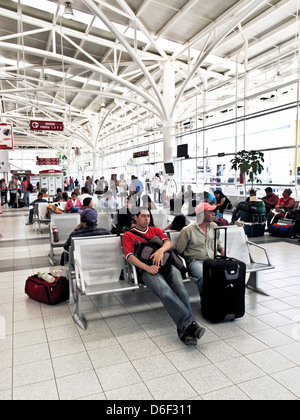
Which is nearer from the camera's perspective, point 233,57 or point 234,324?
point 234,324

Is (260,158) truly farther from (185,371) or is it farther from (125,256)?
(185,371)

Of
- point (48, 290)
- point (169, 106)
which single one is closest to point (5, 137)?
point (169, 106)

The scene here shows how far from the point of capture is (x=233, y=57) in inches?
607

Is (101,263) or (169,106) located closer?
(101,263)

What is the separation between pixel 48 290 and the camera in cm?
466

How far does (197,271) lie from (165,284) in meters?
0.68

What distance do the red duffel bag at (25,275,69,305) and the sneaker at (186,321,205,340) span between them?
2.10 metres

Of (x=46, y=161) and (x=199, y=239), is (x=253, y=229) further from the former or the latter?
(x=46, y=161)

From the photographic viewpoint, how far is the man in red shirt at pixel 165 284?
11.4 feet

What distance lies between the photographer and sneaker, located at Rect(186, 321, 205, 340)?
11.1 feet

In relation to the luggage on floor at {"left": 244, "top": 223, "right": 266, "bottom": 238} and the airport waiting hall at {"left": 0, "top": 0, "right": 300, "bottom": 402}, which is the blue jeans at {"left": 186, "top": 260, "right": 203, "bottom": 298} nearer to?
the airport waiting hall at {"left": 0, "top": 0, "right": 300, "bottom": 402}

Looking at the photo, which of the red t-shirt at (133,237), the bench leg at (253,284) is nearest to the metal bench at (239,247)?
the bench leg at (253,284)
